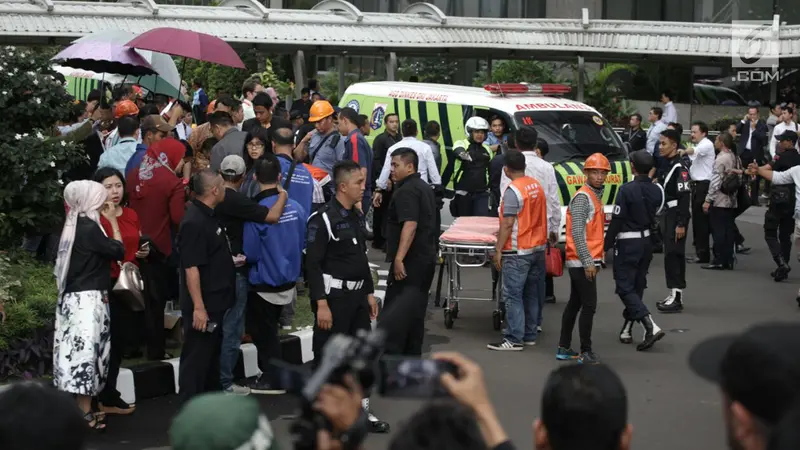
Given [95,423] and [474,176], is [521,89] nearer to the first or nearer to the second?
[474,176]

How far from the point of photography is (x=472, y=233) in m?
11.4

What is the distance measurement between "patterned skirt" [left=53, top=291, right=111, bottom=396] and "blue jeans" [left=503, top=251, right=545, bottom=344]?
4030 mm

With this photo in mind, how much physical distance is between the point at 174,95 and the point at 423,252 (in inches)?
376

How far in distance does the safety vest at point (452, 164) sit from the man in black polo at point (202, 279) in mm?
7161

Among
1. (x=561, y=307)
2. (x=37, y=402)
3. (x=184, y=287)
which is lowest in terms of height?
(x=561, y=307)

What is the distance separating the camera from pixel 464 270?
1496cm

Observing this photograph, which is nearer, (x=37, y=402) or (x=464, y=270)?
(x=37, y=402)

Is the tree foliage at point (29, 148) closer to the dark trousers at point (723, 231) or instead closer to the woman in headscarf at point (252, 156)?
the woman in headscarf at point (252, 156)

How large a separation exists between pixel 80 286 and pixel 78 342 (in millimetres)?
362

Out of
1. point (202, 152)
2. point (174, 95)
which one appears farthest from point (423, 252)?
point (174, 95)

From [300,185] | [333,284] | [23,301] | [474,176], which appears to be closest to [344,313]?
[333,284]

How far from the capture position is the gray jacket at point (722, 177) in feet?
48.1

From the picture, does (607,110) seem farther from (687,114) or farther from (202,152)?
(202,152)

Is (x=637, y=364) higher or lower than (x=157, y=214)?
lower
